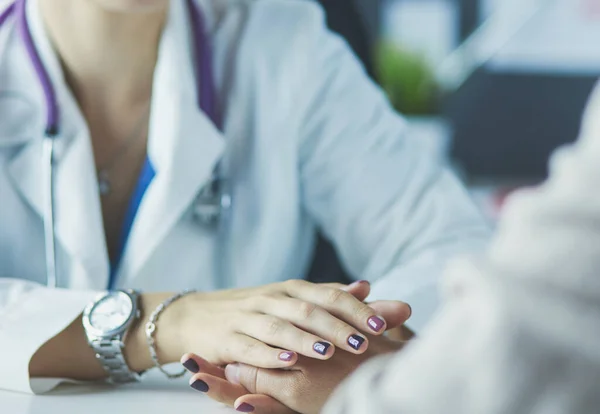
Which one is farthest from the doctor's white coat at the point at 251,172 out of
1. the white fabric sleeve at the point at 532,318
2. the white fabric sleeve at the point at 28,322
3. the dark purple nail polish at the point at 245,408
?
the white fabric sleeve at the point at 532,318

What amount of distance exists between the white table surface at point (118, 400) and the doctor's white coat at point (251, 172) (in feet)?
0.93

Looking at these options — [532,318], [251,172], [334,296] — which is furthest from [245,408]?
[251,172]

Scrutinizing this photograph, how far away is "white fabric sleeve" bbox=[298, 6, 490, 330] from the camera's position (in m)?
1.25

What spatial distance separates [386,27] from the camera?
165 inches

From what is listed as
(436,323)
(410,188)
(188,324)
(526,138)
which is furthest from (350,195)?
(526,138)

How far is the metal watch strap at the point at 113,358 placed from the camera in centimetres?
92

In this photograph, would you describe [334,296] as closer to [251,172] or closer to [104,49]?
[251,172]

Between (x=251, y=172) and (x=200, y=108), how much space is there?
12 centimetres

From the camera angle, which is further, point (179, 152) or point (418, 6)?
point (418, 6)

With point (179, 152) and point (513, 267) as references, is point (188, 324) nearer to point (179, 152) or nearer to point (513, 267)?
point (179, 152)

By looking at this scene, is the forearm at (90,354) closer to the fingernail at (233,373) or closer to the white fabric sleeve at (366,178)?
the fingernail at (233,373)

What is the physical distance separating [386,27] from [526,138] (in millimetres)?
845

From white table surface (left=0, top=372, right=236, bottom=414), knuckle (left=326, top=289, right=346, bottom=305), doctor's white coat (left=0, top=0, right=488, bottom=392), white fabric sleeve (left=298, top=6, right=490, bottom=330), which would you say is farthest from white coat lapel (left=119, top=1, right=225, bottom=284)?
knuckle (left=326, top=289, right=346, bottom=305)

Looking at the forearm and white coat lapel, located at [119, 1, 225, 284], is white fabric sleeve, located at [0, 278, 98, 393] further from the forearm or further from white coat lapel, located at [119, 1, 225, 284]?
white coat lapel, located at [119, 1, 225, 284]
